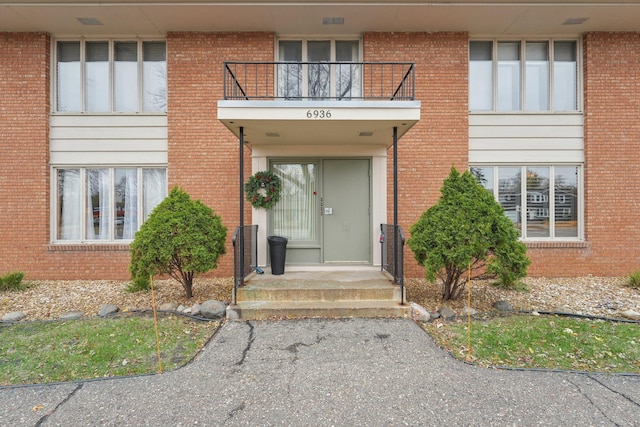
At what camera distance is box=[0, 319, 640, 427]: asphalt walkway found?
297 cm

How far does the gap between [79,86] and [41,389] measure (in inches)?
290

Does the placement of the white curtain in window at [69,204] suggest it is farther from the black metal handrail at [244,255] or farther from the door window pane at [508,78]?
the door window pane at [508,78]

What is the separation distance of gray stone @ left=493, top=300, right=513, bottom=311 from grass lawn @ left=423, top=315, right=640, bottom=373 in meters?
0.33

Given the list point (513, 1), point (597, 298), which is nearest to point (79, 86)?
point (513, 1)

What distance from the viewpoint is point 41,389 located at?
11.4 feet

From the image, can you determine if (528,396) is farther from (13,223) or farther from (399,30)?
(13,223)

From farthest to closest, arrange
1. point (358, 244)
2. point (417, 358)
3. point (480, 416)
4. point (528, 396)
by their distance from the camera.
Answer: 1. point (358, 244)
2. point (417, 358)
3. point (528, 396)
4. point (480, 416)

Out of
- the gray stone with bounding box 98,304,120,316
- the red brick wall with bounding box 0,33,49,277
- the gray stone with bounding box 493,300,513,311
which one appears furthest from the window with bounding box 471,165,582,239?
the red brick wall with bounding box 0,33,49,277

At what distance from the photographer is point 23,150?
791cm

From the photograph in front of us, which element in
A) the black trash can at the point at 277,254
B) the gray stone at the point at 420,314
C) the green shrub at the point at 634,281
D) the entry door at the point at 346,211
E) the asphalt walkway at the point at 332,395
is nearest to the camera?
the asphalt walkway at the point at 332,395

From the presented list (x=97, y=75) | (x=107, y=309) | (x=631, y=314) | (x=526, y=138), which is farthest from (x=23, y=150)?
(x=631, y=314)

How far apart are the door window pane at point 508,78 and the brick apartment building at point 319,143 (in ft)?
0.15

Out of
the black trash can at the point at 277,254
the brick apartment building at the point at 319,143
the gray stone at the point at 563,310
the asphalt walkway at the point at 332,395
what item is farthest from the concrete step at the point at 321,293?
the gray stone at the point at 563,310

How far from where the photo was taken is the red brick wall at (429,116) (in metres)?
8.00
